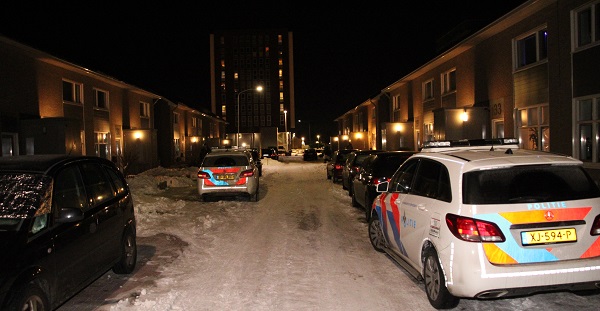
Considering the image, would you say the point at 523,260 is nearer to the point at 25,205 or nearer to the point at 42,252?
the point at 42,252

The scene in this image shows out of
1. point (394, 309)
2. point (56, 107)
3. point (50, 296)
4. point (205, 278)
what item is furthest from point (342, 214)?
point (56, 107)

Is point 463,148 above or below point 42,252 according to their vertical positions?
above

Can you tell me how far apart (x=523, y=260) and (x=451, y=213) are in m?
0.80

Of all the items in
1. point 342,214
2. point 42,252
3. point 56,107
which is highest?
point 56,107

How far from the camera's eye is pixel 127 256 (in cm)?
702

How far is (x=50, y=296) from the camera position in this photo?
4656 mm

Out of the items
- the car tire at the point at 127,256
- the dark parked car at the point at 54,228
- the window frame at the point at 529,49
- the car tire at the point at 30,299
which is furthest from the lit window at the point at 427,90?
the car tire at the point at 30,299

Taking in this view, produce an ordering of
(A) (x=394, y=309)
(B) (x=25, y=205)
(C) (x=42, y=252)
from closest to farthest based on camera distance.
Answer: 1. (C) (x=42, y=252)
2. (B) (x=25, y=205)
3. (A) (x=394, y=309)

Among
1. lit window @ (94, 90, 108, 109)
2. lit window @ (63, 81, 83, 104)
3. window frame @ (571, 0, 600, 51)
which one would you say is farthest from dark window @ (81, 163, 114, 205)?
lit window @ (94, 90, 108, 109)

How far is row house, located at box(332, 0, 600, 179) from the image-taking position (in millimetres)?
12320

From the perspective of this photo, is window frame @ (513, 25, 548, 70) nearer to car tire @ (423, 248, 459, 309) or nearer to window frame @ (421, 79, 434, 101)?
window frame @ (421, 79, 434, 101)

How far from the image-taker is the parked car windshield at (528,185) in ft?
15.9

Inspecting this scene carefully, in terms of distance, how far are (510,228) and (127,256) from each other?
5216mm

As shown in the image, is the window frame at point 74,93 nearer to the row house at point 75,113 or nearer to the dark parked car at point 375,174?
the row house at point 75,113
